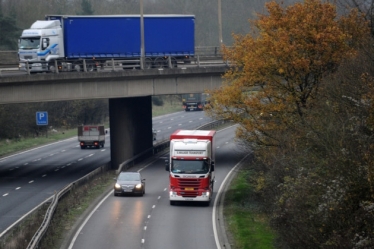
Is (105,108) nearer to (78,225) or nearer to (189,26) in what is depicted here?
(189,26)

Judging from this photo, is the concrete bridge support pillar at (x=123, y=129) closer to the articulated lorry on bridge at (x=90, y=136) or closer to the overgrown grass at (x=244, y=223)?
the overgrown grass at (x=244, y=223)

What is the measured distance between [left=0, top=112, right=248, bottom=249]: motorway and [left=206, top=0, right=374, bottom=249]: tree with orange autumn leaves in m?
3.62

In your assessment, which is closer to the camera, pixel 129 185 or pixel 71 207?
pixel 71 207

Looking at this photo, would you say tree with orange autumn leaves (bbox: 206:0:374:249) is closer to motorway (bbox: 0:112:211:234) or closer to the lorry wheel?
motorway (bbox: 0:112:211:234)

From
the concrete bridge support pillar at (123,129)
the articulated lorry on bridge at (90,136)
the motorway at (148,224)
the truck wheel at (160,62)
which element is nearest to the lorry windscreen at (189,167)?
the motorway at (148,224)

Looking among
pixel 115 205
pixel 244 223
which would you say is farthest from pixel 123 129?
pixel 244 223

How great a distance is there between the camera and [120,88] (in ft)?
164

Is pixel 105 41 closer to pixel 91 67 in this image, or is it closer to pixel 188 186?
pixel 91 67

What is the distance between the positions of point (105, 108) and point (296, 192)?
77886 mm

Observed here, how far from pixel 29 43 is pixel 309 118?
98.3 ft

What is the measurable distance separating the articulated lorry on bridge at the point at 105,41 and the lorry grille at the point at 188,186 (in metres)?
17.6

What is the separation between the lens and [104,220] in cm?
3164

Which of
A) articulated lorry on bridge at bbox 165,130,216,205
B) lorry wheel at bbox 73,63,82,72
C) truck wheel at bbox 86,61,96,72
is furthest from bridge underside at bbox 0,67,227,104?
articulated lorry on bridge at bbox 165,130,216,205

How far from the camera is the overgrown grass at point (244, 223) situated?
26984 mm
